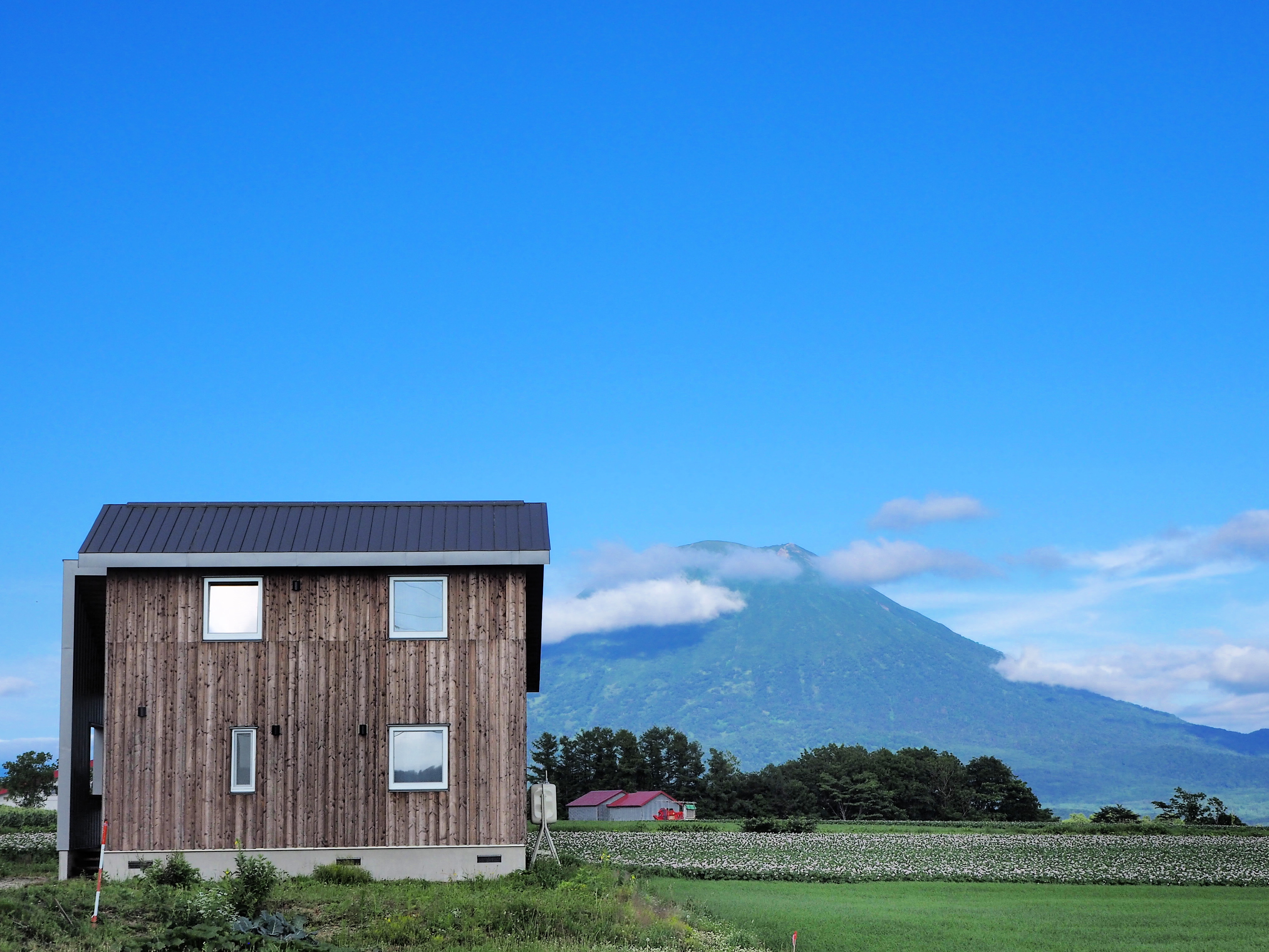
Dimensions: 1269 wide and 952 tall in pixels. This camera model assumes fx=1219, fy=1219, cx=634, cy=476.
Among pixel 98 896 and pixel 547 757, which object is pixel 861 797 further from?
pixel 98 896

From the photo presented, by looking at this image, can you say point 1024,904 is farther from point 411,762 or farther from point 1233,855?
point 1233,855

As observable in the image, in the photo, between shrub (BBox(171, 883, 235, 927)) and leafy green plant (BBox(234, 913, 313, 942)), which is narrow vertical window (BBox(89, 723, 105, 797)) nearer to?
shrub (BBox(171, 883, 235, 927))

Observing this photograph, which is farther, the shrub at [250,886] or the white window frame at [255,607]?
the white window frame at [255,607]

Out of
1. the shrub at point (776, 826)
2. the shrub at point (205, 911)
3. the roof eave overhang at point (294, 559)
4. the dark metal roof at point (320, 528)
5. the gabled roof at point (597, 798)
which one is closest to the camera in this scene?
the shrub at point (205, 911)

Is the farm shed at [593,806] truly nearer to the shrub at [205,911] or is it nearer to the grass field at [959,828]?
the grass field at [959,828]

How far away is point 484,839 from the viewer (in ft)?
73.0

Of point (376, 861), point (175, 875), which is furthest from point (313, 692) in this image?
point (175, 875)

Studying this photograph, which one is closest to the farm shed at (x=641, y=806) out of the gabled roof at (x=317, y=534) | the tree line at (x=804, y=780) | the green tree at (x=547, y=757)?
the tree line at (x=804, y=780)

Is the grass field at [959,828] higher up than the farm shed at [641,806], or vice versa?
the grass field at [959,828]

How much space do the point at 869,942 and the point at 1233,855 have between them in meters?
21.2

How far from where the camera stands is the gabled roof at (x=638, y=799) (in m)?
71.9

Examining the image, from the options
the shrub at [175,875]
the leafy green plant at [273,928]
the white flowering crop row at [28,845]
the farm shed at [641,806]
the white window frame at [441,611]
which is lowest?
the farm shed at [641,806]

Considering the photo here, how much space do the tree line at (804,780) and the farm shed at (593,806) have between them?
9.38ft

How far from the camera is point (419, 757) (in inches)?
888
